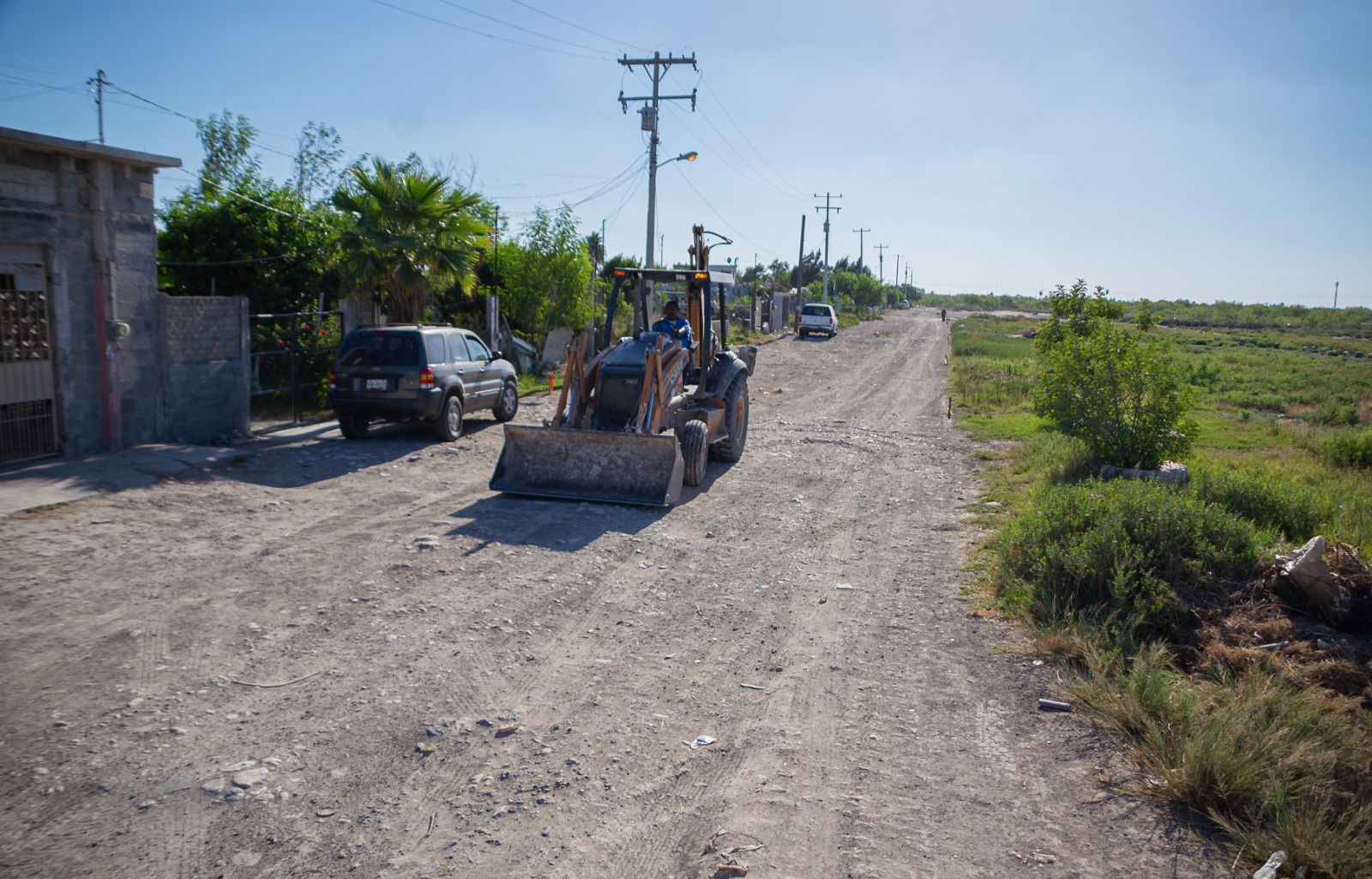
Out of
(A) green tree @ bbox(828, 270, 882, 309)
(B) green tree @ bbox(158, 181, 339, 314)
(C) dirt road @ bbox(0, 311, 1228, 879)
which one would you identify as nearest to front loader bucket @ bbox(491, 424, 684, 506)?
(C) dirt road @ bbox(0, 311, 1228, 879)

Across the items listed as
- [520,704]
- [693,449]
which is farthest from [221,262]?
[520,704]

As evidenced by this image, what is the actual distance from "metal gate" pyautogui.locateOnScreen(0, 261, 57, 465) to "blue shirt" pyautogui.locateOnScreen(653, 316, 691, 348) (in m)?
7.20

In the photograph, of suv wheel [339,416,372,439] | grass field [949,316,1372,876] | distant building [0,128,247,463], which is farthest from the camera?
suv wheel [339,416,372,439]

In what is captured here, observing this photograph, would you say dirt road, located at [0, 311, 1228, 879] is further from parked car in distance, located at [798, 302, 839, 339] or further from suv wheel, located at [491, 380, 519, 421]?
parked car in distance, located at [798, 302, 839, 339]

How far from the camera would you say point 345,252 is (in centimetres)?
1622

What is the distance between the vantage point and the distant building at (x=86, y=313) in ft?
33.9

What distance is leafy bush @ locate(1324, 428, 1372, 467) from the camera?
42.1 ft

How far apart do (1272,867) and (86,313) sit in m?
12.5

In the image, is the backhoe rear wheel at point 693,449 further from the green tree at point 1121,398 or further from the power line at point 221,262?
the power line at point 221,262

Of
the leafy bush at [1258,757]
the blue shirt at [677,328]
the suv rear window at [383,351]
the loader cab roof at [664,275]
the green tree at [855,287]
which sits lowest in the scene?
Result: the leafy bush at [1258,757]

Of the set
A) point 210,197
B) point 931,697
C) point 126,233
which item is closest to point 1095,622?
point 931,697

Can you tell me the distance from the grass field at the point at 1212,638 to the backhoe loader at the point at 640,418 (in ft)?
11.8

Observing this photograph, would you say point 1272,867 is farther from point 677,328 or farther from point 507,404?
point 507,404

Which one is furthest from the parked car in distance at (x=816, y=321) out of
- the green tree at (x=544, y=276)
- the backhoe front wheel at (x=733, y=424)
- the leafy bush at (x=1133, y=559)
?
the leafy bush at (x=1133, y=559)
